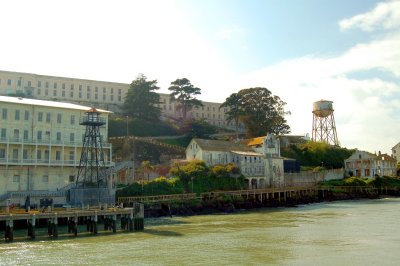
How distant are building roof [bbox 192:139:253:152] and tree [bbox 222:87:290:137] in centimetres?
1419

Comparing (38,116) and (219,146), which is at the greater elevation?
(38,116)

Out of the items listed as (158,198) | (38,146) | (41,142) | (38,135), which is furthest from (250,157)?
(38,146)

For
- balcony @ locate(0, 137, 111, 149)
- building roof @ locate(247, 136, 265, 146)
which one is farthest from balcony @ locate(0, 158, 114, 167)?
building roof @ locate(247, 136, 265, 146)

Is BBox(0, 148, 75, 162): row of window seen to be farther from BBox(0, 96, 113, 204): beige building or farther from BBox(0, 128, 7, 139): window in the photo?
BBox(0, 128, 7, 139): window

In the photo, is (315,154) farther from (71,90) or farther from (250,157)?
(71,90)

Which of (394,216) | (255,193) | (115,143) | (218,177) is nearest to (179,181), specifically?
(218,177)

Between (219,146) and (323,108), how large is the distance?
3776cm

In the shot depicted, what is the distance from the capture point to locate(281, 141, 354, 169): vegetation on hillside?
10062 cm

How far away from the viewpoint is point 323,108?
105688 millimetres

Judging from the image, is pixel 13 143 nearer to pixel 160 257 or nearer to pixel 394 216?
pixel 160 257

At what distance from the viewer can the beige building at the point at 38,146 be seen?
5456cm

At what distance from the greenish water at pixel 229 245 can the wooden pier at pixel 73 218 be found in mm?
1777

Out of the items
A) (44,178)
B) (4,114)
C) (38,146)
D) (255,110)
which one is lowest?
(44,178)

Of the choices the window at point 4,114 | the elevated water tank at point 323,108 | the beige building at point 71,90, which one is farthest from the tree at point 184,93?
the window at point 4,114
